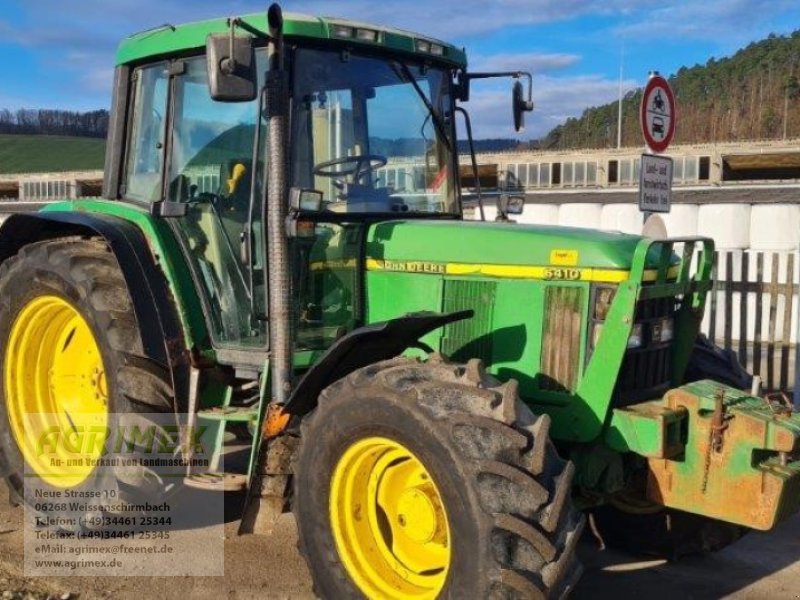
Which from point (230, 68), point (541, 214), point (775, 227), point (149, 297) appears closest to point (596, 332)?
point (230, 68)

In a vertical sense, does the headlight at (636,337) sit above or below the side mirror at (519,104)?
below

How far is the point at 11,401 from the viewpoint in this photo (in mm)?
5504

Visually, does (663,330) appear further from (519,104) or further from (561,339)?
(519,104)

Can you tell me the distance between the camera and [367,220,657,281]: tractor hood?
4.09 metres

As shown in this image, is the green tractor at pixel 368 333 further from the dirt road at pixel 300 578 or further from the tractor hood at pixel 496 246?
the dirt road at pixel 300 578

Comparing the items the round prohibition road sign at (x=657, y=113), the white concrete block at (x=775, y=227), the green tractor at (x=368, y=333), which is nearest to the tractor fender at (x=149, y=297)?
the green tractor at (x=368, y=333)

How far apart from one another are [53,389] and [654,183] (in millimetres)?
4648

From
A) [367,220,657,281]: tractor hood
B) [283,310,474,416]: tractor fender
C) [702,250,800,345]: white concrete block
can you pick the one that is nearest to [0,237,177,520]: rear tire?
[283,310,474,416]: tractor fender

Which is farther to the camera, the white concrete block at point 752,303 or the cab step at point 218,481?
the white concrete block at point 752,303

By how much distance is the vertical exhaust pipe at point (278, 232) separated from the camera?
418 cm

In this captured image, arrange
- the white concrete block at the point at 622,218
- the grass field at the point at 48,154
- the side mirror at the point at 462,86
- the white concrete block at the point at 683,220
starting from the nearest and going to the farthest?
the side mirror at the point at 462,86, the white concrete block at the point at 683,220, the white concrete block at the point at 622,218, the grass field at the point at 48,154

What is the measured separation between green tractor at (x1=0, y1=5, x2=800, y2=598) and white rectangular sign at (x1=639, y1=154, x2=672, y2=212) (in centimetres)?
209

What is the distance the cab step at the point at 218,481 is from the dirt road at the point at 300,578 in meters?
0.46

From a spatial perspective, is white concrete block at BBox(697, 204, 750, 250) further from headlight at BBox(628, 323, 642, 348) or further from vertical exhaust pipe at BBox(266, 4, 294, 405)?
vertical exhaust pipe at BBox(266, 4, 294, 405)
